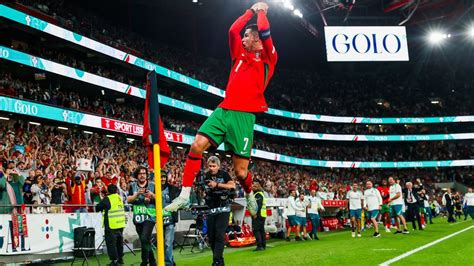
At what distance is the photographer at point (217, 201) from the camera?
7633 millimetres

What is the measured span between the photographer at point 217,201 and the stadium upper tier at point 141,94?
Result: 19696 millimetres

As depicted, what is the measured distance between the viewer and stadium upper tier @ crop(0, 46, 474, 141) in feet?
84.9

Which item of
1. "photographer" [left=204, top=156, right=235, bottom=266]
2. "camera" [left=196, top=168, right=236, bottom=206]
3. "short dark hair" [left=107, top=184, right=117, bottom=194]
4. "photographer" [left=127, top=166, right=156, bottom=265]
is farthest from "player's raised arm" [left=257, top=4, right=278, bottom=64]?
"short dark hair" [left=107, top=184, right=117, bottom=194]

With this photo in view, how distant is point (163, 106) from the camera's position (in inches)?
1576

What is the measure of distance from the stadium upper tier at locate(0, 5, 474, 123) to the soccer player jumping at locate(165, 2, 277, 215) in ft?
3.66

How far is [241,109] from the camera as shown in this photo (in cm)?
536

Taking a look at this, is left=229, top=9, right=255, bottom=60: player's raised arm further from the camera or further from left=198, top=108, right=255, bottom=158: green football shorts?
the camera

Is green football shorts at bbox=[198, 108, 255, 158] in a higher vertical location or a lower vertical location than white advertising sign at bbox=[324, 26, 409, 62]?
lower

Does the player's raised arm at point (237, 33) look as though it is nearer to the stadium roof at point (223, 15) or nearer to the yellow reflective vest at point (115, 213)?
the yellow reflective vest at point (115, 213)

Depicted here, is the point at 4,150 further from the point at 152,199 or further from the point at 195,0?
the point at 195,0

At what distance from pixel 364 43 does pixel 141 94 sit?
15.9 m

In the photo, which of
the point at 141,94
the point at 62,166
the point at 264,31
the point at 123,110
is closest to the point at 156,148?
the point at 264,31

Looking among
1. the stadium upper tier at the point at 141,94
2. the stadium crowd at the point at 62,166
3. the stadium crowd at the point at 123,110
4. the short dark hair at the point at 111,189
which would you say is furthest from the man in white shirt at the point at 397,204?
the stadium upper tier at the point at 141,94

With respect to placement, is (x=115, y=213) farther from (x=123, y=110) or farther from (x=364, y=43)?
(x=364, y=43)
